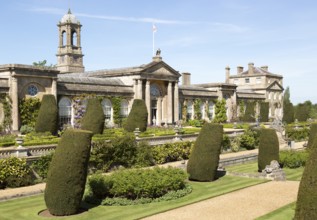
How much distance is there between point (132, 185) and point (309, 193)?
914 cm

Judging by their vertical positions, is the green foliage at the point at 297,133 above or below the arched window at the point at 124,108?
below

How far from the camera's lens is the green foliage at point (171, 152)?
30.1 m

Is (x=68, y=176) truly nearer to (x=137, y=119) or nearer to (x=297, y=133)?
(x=137, y=119)

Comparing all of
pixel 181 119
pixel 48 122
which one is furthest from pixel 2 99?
pixel 181 119

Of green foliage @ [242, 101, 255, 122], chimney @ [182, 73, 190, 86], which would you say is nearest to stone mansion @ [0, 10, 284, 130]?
chimney @ [182, 73, 190, 86]

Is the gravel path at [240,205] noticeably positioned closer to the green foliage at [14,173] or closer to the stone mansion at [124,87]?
the green foliage at [14,173]

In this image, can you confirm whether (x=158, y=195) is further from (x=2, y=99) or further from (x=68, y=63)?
(x=68, y=63)

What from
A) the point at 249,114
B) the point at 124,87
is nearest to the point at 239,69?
the point at 249,114

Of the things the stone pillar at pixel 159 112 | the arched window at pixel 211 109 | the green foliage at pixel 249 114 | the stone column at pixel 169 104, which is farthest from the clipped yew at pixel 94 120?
the green foliage at pixel 249 114

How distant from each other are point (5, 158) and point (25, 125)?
16.0 m

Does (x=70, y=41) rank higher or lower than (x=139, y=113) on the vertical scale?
higher

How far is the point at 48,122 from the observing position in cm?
3278

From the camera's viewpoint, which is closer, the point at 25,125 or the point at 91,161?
the point at 91,161

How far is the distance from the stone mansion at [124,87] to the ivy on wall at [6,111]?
0.33 m
